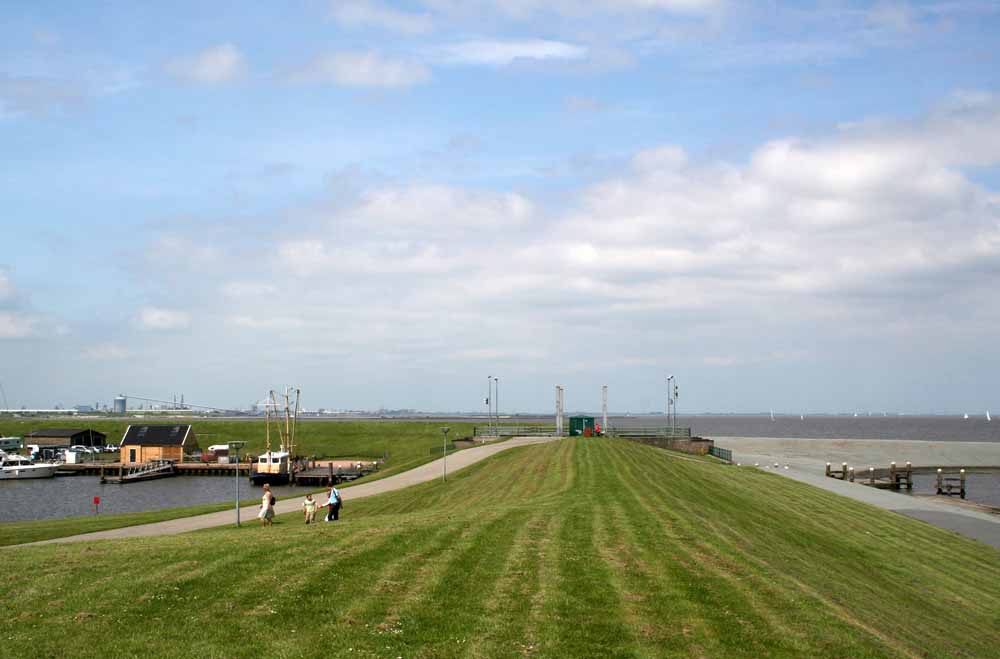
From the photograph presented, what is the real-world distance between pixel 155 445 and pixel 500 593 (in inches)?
3820

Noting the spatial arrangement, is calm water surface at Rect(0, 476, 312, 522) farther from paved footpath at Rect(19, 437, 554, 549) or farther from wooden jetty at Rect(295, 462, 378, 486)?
paved footpath at Rect(19, 437, 554, 549)

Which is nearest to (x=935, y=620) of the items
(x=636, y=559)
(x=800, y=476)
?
(x=636, y=559)

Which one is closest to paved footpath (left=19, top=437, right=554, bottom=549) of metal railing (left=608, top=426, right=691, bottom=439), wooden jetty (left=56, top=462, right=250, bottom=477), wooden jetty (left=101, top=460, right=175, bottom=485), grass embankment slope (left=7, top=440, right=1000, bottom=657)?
grass embankment slope (left=7, top=440, right=1000, bottom=657)

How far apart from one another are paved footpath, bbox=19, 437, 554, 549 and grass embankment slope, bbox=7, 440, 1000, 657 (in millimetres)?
9694

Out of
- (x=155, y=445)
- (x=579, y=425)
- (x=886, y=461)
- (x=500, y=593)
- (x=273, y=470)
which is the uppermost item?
(x=579, y=425)

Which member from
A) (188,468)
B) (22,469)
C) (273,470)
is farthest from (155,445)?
(273,470)

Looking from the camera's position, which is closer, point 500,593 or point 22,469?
point 500,593

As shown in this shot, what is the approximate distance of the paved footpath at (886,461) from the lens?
50688 mm

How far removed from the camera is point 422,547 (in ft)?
65.6

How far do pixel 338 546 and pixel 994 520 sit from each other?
49125 mm

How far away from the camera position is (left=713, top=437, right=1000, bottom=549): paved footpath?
50688 mm

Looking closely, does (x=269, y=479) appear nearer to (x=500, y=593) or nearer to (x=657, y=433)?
(x=657, y=433)

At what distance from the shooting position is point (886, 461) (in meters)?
105

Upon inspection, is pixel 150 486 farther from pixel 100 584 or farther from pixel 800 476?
pixel 100 584
